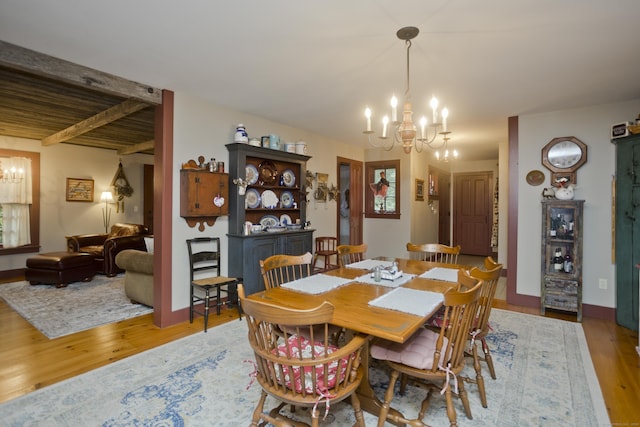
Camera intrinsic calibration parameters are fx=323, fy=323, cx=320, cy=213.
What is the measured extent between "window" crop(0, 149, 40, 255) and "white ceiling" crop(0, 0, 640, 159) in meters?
4.49

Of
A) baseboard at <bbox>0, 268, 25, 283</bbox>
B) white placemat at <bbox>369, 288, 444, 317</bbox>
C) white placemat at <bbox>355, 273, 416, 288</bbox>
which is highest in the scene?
white placemat at <bbox>355, 273, 416, 288</bbox>

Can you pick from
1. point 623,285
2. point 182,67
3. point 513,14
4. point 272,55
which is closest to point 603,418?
point 623,285

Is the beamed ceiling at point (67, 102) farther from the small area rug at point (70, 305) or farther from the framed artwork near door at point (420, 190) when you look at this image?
the framed artwork near door at point (420, 190)

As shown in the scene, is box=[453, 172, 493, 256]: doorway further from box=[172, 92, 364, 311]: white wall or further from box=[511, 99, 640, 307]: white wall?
box=[172, 92, 364, 311]: white wall

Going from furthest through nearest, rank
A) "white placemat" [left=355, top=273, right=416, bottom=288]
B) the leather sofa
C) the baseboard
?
the baseboard < the leather sofa < "white placemat" [left=355, top=273, right=416, bottom=288]

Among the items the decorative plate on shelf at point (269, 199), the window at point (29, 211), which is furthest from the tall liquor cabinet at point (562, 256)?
the window at point (29, 211)

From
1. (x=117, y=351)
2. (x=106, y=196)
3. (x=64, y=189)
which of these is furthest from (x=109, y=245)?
(x=117, y=351)

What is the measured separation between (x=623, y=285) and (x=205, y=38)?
15.7 ft

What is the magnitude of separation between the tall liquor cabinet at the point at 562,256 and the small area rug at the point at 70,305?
191 inches

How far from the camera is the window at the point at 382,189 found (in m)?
6.37

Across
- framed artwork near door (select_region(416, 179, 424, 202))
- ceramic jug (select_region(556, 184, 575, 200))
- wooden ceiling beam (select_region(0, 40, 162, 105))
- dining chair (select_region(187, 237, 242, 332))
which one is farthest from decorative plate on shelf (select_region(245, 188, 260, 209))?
ceramic jug (select_region(556, 184, 575, 200))

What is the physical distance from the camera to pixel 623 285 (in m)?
3.52

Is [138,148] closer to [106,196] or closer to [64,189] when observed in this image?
[106,196]

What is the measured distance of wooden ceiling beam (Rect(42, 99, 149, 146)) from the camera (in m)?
3.73
